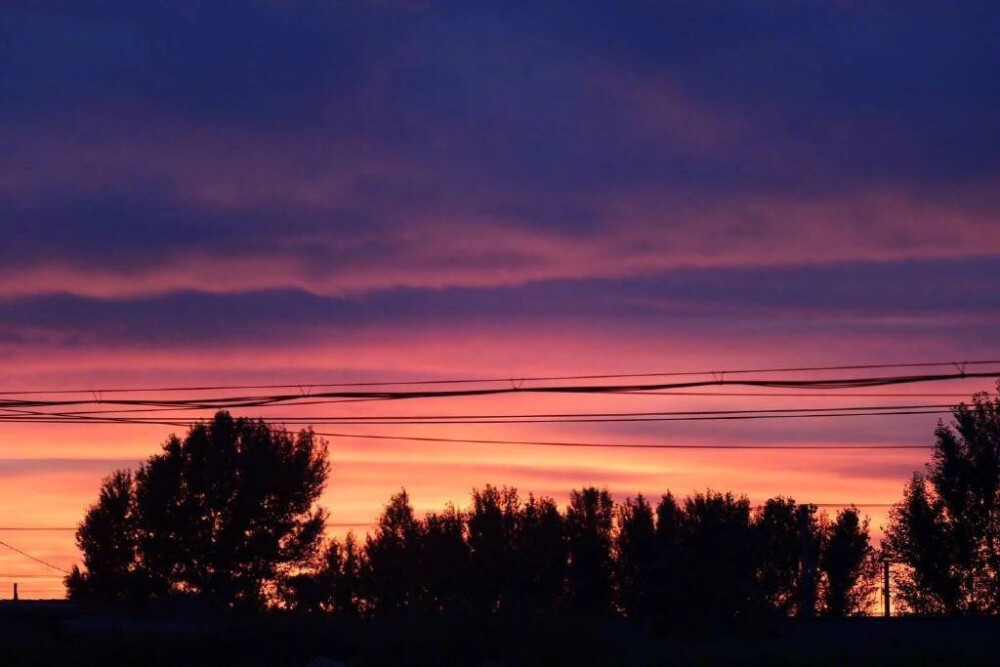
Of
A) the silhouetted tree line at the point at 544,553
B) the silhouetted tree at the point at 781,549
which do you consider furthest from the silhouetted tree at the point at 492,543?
the silhouetted tree at the point at 781,549

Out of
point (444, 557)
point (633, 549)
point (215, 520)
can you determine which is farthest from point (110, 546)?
point (633, 549)

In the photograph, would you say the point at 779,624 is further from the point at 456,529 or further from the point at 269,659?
the point at 456,529

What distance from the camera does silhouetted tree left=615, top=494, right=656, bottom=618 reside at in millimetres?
63688

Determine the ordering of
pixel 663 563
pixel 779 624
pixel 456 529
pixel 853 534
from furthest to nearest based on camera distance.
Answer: pixel 853 534 → pixel 456 529 → pixel 663 563 → pixel 779 624

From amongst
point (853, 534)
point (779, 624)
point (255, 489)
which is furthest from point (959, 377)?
point (853, 534)

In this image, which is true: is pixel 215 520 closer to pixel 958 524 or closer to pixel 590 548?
pixel 590 548

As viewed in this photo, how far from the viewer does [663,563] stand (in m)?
53.8

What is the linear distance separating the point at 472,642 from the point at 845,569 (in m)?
47.9

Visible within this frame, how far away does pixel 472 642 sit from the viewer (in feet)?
129

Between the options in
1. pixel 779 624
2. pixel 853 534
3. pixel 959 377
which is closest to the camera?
pixel 959 377

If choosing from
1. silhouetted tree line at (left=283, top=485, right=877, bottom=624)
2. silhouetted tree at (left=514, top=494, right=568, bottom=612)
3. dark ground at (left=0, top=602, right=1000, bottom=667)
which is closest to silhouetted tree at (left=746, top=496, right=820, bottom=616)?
silhouetted tree line at (left=283, top=485, right=877, bottom=624)

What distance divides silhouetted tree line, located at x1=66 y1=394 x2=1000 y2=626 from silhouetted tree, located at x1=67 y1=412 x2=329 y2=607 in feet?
0.24

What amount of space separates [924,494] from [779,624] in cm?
2389

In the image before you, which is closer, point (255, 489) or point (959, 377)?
point (959, 377)
